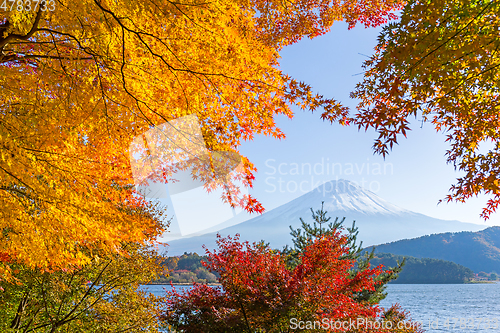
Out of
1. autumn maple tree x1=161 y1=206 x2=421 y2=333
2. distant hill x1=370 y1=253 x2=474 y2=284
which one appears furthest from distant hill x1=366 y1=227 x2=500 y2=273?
autumn maple tree x1=161 y1=206 x2=421 y2=333

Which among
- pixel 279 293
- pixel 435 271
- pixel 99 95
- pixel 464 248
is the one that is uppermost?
pixel 99 95

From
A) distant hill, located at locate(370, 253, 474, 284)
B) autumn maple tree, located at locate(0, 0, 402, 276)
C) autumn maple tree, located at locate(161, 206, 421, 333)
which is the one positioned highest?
autumn maple tree, located at locate(0, 0, 402, 276)

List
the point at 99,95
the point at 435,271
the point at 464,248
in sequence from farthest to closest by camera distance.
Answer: the point at 464,248, the point at 435,271, the point at 99,95

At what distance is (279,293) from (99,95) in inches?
191

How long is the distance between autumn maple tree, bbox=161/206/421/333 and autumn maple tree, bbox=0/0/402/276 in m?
3.15

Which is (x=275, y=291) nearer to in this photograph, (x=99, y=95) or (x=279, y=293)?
(x=279, y=293)

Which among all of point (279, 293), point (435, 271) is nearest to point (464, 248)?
point (435, 271)

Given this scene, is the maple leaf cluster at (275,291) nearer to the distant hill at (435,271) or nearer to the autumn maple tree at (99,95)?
the autumn maple tree at (99,95)

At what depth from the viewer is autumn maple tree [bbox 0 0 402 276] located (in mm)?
3011

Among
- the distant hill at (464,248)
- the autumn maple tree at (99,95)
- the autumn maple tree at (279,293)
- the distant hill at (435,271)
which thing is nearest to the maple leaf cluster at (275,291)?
the autumn maple tree at (279,293)

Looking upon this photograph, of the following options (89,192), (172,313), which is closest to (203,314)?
(172,313)

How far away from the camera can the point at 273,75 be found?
3795 mm

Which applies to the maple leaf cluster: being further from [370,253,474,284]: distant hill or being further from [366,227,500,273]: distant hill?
[366,227,500,273]: distant hill

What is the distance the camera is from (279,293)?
5949mm
